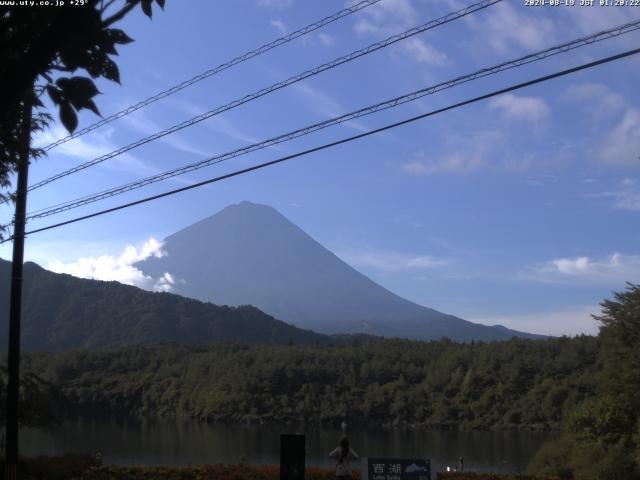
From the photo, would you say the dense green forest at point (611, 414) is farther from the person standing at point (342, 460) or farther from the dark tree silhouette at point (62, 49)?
the dark tree silhouette at point (62, 49)

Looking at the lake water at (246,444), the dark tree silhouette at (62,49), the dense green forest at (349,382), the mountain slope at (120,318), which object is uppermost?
the mountain slope at (120,318)

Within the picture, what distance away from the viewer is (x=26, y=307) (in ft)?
465

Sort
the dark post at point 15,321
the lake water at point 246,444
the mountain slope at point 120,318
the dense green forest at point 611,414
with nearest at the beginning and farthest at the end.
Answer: the dark post at point 15,321 < the dense green forest at point 611,414 < the lake water at point 246,444 < the mountain slope at point 120,318

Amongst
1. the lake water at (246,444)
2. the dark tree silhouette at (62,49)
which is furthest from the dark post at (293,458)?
the lake water at (246,444)

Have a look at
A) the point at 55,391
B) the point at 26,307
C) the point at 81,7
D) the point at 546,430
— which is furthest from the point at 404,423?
the point at 26,307

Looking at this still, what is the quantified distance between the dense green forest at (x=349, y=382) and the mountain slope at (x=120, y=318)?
46.3m

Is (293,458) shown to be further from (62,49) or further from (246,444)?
(246,444)

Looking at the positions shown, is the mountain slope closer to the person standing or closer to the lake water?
the lake water

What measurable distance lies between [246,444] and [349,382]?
32.3 m

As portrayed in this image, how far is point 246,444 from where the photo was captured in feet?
162

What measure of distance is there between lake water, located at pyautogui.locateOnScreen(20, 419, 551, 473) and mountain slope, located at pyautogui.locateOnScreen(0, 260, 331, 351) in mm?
69929

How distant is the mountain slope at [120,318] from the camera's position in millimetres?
138500

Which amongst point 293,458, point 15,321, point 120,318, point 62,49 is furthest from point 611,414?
point 120,318

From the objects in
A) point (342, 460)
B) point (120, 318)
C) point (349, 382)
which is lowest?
point (349, 382)
